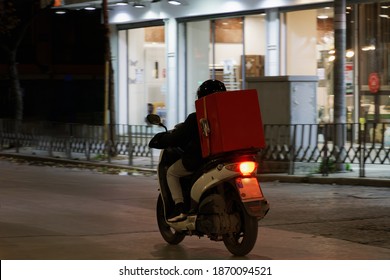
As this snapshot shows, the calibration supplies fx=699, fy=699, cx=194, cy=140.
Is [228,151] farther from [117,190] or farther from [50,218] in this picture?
[117,190]

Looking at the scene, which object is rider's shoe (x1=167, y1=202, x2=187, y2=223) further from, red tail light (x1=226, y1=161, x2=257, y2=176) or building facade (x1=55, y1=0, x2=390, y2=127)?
building facade (x1=55, y1=0, x2=390, y2=127)

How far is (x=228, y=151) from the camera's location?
7.26 m

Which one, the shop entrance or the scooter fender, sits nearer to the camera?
the scooter fender

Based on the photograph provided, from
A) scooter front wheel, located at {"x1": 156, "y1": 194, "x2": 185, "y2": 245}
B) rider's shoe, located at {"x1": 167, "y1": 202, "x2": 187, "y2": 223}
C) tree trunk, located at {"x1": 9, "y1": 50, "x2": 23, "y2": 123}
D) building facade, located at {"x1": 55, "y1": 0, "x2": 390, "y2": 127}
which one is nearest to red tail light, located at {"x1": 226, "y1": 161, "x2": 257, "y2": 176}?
rider's shoe, located at {"x1": 167, "y1": 202, "x2": 187, "y2": 223}

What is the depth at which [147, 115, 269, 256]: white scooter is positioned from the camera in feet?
23.5

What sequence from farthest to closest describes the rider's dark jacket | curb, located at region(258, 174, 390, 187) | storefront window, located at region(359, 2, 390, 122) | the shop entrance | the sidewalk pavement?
the shop entrance < storefront window, located at region(359, 2, 390, 122) < the sidewalk pavement < curb, located at region(258, 174, 390, 187) < the rider's dark jacket

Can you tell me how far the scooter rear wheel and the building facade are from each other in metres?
12.1

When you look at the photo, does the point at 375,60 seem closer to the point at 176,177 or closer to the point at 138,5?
the point at 138,5

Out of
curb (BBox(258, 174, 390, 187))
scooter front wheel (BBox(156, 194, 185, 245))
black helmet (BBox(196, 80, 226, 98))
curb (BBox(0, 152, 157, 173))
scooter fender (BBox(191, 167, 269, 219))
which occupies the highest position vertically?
black helmet (BBox(196, 80, 226, 98))

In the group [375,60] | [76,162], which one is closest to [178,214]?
[375,60]

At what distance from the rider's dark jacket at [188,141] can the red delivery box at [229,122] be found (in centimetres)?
19

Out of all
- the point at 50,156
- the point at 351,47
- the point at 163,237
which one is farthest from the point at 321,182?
the point at 50,156

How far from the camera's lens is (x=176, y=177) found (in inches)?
311

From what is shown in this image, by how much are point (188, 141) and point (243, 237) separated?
1206mm
